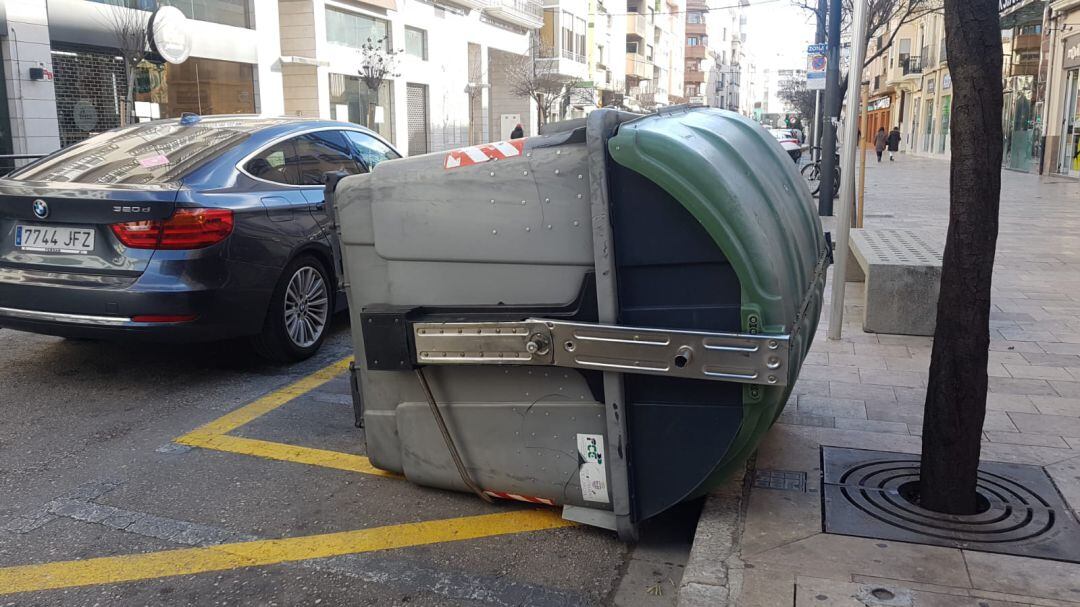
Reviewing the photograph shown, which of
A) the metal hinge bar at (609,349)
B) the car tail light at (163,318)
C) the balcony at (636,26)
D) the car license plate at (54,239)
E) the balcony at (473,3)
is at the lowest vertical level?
the car tail light at (163,318)

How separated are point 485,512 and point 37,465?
2.16 metres

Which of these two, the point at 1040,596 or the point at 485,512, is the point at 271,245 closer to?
the point at 485,512

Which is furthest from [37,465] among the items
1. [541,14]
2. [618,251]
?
[541,14]

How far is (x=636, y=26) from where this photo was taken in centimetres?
7406

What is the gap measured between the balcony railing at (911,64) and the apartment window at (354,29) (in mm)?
36467

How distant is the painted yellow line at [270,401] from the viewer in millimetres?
4634

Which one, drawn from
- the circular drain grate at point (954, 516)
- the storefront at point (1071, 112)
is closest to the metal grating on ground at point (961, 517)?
the circular drain grate at point (954, 516)

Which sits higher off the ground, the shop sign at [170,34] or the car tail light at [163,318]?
the shop sign at [170,34]

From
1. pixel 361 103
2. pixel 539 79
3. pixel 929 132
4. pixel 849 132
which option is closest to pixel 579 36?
pixel 539 79

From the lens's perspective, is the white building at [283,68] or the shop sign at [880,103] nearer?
the white building at [283,68]

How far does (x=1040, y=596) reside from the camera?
2.64 m

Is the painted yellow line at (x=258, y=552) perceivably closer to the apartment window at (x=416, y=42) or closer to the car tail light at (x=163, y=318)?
the car tail light at (x=163, y=318)

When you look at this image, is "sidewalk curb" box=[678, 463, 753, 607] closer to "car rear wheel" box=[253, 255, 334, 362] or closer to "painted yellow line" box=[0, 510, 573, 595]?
"painted yellow line" box=[0, 510, 573, 595]

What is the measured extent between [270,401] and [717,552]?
300 cm
